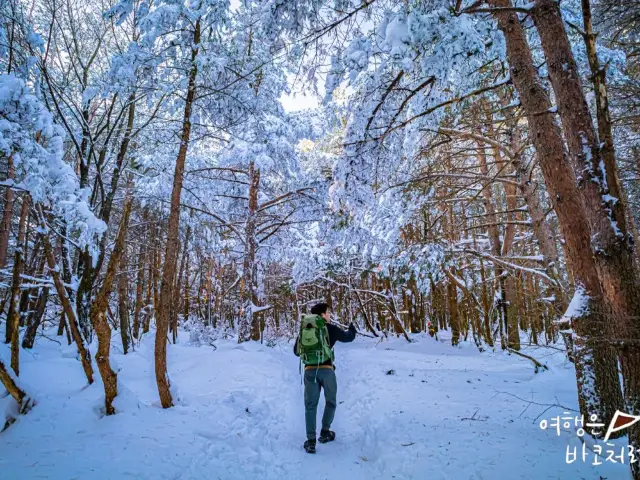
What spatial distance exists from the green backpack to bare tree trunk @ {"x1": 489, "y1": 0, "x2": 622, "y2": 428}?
295 centimetres

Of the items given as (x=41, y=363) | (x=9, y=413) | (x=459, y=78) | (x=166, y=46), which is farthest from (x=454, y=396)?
(x=41, y=363)

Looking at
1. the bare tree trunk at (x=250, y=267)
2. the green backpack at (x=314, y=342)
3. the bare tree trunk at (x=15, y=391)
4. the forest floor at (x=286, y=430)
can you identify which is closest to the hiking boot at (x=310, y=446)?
the forest floor at (x=286, y=430)

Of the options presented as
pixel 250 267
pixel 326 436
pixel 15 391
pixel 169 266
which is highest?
pixel 250 267

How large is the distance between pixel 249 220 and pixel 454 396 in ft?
28.0

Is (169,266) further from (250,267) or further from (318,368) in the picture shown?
(250,267)

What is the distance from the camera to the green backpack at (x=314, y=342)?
466 cm

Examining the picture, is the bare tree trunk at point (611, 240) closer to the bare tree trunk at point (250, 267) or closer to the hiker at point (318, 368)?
the hiker at point (318, 368)

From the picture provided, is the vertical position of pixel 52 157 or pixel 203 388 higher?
pixel 52 157

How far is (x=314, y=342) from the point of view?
4.64m

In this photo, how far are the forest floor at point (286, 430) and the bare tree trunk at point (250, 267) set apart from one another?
4410mm

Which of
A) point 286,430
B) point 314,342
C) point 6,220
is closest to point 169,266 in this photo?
point 314,342

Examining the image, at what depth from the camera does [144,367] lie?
27.1 feet

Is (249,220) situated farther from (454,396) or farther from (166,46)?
(454,396)

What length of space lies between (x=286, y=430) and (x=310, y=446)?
967mm
